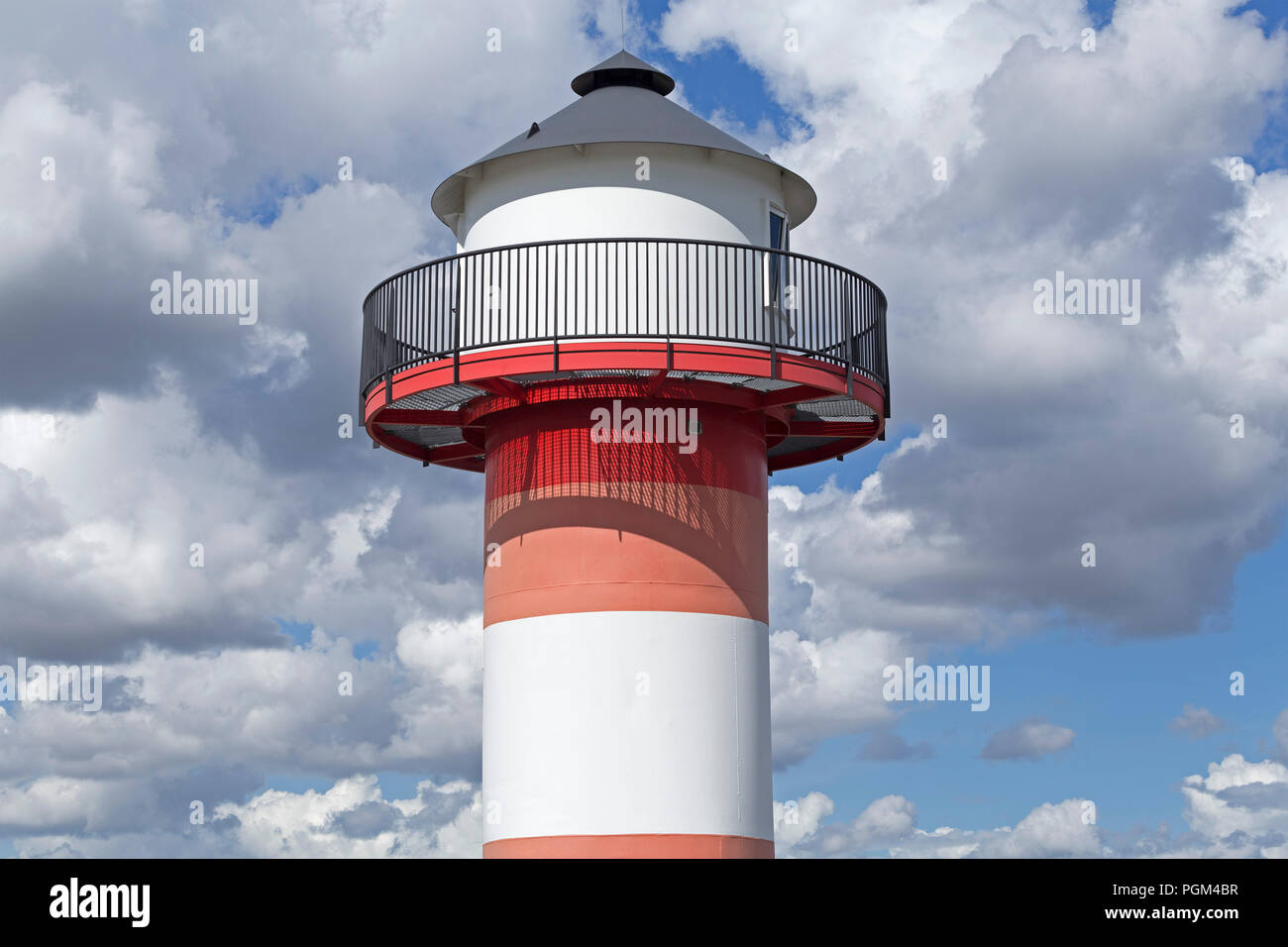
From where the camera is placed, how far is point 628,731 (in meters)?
21.8

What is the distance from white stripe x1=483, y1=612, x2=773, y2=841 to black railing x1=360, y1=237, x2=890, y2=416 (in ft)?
11.4

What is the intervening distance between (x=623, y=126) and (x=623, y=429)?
387 centimetres

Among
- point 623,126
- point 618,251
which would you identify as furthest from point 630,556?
point 623,126

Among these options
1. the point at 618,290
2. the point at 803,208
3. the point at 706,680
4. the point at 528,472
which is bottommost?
the point at 706,680

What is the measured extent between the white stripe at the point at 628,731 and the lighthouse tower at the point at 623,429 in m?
0.03

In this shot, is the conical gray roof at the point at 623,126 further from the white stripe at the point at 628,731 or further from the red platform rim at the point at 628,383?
the white stripe at the point at 628,731

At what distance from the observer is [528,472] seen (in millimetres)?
23078

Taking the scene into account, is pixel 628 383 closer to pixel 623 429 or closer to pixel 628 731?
pixel 623 429

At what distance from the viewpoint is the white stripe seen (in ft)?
71.4

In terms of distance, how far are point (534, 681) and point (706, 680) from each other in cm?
210

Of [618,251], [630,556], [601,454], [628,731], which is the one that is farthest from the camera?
[601,454]

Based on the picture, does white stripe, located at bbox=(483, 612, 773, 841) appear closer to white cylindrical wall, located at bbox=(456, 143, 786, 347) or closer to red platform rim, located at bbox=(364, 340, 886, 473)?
red platform rim, located at bbox=(364, 340, 886, 473)
